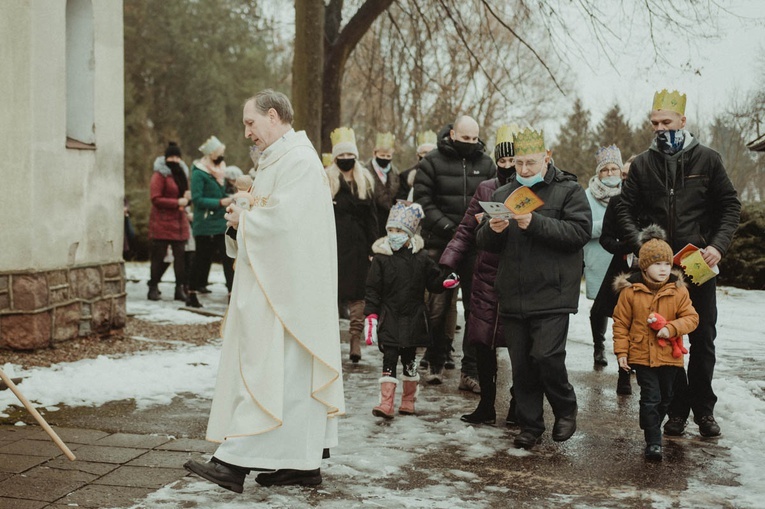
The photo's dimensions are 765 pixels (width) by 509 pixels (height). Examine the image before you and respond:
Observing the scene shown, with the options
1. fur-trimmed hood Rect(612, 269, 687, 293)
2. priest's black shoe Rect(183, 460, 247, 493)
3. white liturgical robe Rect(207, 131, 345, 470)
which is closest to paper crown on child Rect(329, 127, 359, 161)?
fur-trimmed hood Rect(612, 269, 687, 293)

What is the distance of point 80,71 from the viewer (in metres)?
9.25

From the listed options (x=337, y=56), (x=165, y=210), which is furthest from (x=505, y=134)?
(x=337, y=56)

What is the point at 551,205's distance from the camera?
5996mm

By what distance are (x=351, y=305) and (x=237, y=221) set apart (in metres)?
4.30

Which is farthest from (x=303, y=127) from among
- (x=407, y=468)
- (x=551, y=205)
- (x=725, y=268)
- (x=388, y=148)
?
(x=725, y=268)

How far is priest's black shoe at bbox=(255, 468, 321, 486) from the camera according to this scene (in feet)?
16.2

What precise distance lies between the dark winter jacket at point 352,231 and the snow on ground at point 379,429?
0.85m

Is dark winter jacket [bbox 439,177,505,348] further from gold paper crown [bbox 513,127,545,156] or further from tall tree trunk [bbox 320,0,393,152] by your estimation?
tall tree trunk [bbox 320,0,393,152]

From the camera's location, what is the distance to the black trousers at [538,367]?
231 inches

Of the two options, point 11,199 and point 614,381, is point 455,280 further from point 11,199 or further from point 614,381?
point 11,199

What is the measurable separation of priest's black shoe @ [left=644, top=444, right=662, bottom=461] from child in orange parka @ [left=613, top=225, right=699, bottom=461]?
0.41ft

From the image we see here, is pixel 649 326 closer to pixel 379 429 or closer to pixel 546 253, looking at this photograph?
pixel 546 253

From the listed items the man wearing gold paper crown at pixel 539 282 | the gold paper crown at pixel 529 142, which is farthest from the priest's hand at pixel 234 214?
the gold paper crown at pixel 529 142

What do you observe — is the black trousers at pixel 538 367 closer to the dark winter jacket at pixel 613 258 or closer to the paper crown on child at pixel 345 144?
the dark winter jacket at pixel 613 258
